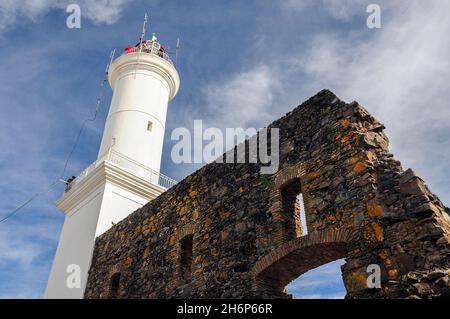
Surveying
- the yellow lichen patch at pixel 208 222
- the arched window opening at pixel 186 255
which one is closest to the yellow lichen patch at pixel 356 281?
the yellow lichen patch at pixel 208 222

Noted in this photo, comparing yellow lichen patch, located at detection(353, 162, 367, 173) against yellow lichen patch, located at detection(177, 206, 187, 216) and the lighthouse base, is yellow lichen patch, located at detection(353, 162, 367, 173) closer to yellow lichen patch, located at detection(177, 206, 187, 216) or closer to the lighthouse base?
yellow lichen patch, located at detection(177, 206, 187, 216)

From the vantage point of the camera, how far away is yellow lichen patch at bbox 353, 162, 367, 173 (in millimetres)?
5509

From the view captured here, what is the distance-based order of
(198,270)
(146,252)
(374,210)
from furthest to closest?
(146,252) → (198,270) → (374,210)

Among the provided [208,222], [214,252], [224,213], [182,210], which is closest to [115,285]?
[182,210]

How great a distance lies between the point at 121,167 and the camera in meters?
13.4

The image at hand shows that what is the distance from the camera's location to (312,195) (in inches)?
237

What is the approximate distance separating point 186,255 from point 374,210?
4.55 metres

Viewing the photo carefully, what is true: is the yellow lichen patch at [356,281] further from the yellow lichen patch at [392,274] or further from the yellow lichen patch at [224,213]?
the yellow lichen patch at [224,213]

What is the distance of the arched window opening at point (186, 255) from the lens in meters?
8.16

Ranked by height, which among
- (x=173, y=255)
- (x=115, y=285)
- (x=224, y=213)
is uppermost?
(x=224, y=213)

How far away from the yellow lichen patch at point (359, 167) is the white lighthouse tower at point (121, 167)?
8.62m

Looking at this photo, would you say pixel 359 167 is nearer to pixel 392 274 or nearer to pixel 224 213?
pixel 392 274

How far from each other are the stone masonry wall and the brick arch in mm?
16
